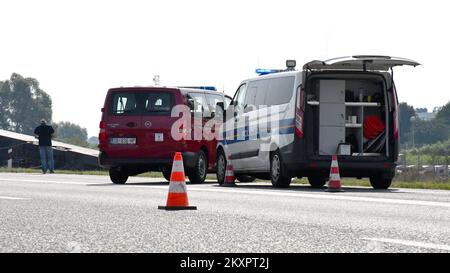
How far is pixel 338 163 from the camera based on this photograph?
1797cm

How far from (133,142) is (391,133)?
544 cm

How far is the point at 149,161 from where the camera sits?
20.8 m

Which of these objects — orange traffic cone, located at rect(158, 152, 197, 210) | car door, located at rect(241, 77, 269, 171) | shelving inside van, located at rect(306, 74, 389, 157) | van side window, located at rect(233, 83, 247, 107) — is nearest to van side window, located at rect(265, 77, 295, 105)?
car door, located at rect(241, 77, 269, 171)

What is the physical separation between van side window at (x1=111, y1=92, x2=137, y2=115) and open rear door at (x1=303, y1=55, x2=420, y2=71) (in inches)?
179

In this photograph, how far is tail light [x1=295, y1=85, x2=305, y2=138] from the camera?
57.8 feet

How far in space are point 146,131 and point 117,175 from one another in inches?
55.2

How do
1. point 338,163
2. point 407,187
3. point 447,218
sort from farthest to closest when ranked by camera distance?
point 407,187
point 338,163
point 447,218

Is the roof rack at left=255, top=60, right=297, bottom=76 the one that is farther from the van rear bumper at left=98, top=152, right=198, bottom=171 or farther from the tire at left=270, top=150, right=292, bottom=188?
the van rear bumper at left=98, top=152, right=198, bottom=171

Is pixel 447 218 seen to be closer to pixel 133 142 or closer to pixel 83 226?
pixel 83 226

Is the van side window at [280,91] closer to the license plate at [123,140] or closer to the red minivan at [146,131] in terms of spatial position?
the red minivan at [146,131]

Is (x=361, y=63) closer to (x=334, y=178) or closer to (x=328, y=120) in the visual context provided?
(x=328, y=120)

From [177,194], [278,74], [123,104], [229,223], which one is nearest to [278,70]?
[278,74]
